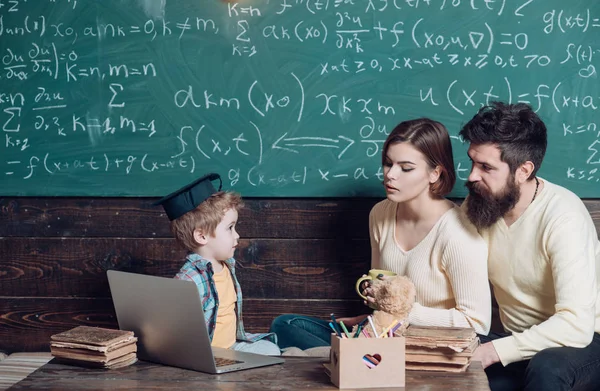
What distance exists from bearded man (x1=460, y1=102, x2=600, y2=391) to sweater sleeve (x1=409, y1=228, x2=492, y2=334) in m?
0.08

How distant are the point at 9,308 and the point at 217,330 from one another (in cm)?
137

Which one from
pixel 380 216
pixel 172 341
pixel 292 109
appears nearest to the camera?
pixel 172 341

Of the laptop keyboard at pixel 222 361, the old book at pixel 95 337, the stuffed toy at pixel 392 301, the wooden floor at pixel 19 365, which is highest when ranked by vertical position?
the stuffed toy at pixel 392 301

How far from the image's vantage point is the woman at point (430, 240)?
2.45m

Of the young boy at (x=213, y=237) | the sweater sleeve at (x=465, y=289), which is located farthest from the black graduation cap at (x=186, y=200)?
the sweater sleeve at (x=465, y=289)

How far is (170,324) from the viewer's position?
1964 mm

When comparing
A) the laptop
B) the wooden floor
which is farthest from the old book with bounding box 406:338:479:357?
the wooden floor

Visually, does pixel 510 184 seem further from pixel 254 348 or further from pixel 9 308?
pixel 9 308

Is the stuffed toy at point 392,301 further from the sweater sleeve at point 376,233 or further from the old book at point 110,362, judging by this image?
the sweater sleeve at point 376,233

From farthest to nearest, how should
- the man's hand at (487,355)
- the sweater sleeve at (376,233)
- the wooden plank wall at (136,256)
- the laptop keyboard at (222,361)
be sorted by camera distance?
the wooden plank wall at (136,256) < the sweater sleeve at (376,233) < the man's hand at (487,355) < the laptop keyboard at (222,361)

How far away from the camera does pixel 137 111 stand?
10.5 ft

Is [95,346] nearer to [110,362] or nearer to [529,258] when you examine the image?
[110,362]

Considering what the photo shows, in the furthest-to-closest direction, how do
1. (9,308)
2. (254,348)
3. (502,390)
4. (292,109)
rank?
(9,308) < (292,109) < (254,348) < (502,390)

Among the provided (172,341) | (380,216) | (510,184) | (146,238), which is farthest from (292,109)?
(172,341)
